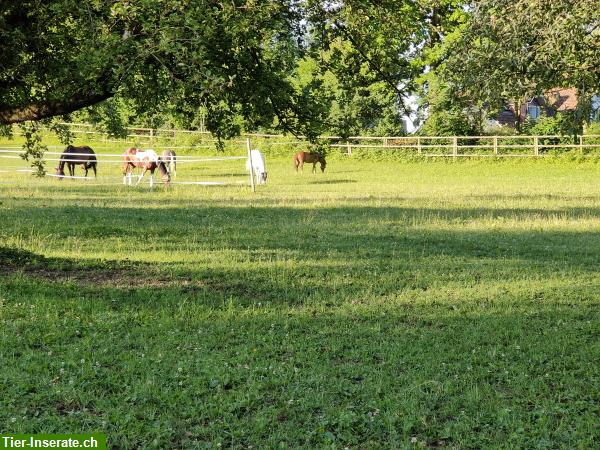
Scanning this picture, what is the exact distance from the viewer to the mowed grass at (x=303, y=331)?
18.5ft

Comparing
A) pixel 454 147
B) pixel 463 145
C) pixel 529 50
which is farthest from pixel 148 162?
pixel 463 145

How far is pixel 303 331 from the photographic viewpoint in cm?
830

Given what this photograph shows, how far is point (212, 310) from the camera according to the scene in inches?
360

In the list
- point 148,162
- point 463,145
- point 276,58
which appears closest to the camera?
point 276,58

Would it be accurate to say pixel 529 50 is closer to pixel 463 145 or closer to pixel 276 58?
pixel 276 58

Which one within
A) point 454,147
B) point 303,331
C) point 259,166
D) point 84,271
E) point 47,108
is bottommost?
point 303,331

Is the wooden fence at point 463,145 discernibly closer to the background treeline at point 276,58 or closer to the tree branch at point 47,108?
the background treeline at point 276,58

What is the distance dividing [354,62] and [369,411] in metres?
6.92

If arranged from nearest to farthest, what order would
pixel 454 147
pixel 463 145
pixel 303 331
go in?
pixel 303 331 < pixel 454 147 < pixel 463 145

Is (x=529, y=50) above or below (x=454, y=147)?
above

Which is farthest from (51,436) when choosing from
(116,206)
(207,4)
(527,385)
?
(116,206)

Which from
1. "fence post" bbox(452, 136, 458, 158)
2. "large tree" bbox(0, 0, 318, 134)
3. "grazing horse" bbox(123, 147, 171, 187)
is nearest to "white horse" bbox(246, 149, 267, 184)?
"grazing horse" bbox(123, 147, 171, 187)

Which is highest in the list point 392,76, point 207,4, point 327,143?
point 207,4

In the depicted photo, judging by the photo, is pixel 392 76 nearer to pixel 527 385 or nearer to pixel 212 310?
pixel 212 310
